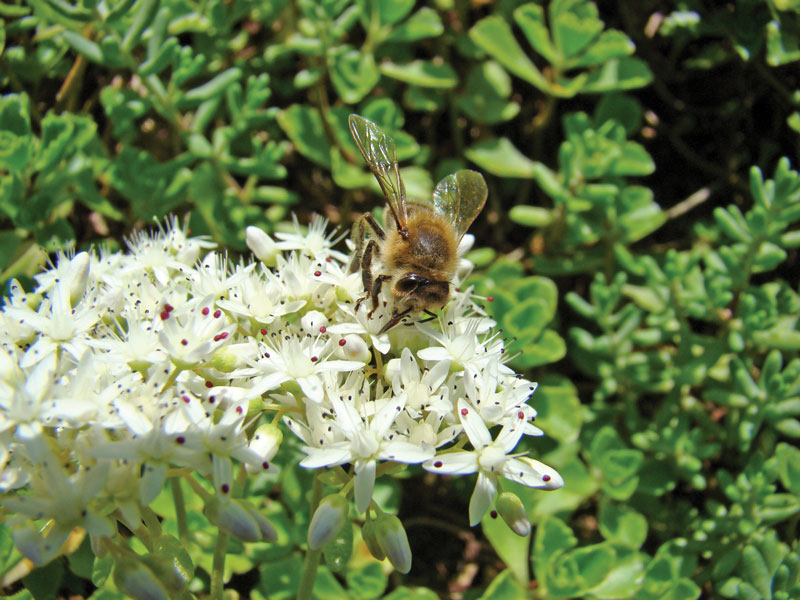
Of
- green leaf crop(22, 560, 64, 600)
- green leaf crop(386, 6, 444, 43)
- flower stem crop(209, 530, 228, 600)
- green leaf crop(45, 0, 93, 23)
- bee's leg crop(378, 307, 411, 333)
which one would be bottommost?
green leaf crop(22, 560, 64, 600)

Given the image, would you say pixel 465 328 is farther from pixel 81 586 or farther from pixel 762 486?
pixel 81 586

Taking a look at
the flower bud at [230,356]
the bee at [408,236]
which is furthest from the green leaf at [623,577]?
the flower bud at [230,356]

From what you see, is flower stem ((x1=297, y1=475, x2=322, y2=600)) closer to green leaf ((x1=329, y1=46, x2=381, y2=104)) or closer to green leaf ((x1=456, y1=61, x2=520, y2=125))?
green leaf ((x1=329, y1=46, x2=381, y2=104))

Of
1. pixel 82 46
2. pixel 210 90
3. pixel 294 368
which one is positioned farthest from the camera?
pixel 210 90

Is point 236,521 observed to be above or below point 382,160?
below

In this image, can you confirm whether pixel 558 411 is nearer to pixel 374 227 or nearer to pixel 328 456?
pixel 374 227

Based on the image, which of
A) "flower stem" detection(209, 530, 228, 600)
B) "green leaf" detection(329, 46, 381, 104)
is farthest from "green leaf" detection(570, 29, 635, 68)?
"flower stem" detection(209, 530, 228, 600)

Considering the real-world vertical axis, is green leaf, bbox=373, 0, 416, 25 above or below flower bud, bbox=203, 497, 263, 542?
above

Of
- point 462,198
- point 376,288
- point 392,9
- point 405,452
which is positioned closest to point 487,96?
point 392,9
